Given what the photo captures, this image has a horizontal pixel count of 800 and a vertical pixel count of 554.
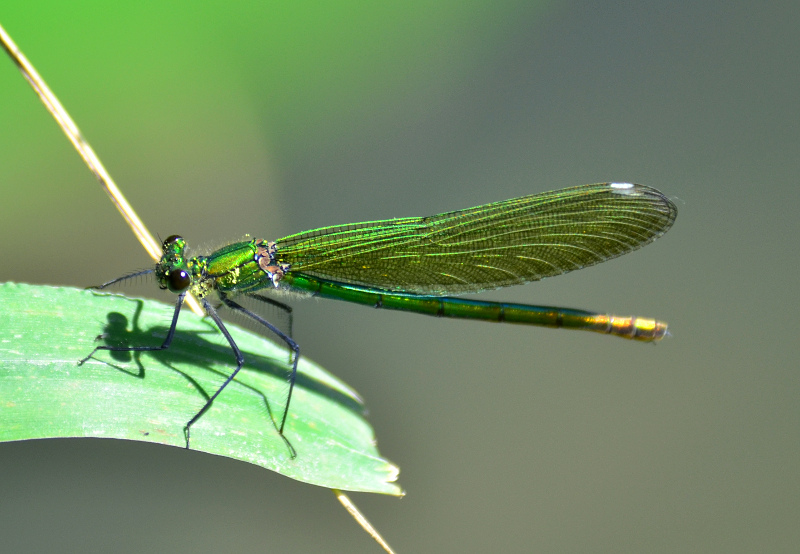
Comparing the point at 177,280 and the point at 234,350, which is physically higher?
the point at 177,280

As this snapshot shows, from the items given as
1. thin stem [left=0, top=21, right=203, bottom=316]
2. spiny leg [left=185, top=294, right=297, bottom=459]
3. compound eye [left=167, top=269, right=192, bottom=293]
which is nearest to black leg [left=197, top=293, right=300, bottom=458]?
spiny leg [left=185, top=294, right=297, bottom=459]

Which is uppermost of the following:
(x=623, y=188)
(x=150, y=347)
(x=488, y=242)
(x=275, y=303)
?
(x=623, y=188)

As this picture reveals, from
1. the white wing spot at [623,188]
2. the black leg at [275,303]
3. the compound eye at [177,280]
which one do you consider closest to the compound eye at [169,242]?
the compound eye at [177,280]

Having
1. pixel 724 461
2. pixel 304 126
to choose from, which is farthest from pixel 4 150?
pixel 724 461

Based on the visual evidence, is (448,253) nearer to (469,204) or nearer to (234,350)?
(234,350)

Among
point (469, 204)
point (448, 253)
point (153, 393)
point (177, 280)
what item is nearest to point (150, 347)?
point (153, 393)
